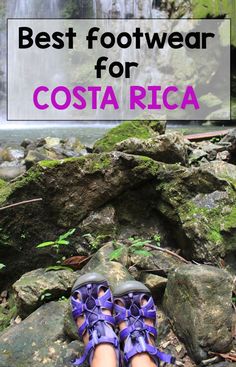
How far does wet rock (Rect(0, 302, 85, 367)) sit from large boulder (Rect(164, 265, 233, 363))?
16.2 inches

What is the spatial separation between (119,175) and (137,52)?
12.6m

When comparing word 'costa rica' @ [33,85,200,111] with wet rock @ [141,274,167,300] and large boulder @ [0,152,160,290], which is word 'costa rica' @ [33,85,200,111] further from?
wet rock @ [141,274,167,300]

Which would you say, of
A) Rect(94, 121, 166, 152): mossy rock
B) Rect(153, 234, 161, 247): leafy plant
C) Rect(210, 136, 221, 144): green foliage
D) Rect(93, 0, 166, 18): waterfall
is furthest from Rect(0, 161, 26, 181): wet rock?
Rect(93, 0, 166, 18): waterfall

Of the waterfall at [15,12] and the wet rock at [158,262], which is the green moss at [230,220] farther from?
the waterfall at [15,12]

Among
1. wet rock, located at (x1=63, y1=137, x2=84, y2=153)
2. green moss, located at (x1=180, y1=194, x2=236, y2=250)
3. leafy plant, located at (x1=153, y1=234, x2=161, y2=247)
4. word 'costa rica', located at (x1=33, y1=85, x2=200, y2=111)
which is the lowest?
leafy plant, located at (x1=153, y1=234, x2=161, y2=247)

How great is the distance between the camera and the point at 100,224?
2.02 m

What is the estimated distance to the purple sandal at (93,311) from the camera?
4.59 feet

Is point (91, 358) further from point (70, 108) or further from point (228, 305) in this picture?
point (70, 108)

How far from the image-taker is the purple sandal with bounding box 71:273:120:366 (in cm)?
140

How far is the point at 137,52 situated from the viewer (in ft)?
45.0

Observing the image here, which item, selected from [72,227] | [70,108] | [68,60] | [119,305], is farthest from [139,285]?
[68,60]

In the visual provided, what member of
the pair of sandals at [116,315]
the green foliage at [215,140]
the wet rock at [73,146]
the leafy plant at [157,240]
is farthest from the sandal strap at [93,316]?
the wet rock at [73,146]

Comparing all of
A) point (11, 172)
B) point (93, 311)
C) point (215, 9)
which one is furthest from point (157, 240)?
point (215, 9)

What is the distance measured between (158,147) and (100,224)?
89 cm
